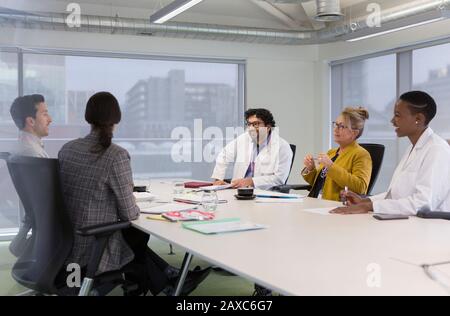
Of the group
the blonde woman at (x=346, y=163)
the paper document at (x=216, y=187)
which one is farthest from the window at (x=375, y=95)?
the paper document at (x=216, y=187)

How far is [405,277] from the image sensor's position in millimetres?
1308

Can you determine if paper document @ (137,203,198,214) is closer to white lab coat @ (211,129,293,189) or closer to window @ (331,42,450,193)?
white lab coat @ (211,129,293,189)

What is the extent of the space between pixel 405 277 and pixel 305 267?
10.8 inches

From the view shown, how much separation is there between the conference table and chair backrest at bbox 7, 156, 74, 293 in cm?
33

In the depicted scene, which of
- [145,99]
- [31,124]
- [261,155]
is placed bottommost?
[261,155]

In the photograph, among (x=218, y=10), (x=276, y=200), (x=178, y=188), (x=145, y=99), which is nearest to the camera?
(x=276, y=200)

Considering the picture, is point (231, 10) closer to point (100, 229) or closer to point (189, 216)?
point (189, 216)

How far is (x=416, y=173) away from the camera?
2.41 m

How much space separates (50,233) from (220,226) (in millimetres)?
715

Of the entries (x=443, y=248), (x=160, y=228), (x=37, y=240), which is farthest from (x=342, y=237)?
(x=37, y=240)

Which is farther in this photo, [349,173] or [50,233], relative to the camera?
[349,173]

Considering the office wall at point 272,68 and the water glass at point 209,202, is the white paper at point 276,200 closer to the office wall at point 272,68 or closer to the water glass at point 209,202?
the water glass at point 209,202

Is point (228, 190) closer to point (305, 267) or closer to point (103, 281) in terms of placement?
point (103, 281)

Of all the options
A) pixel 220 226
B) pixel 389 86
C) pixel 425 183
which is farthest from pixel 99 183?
pixel 389 86
